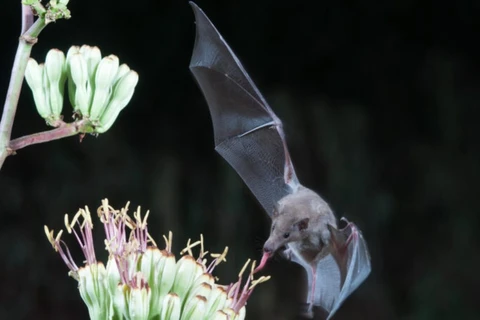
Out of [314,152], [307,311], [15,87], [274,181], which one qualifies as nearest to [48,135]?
[15,87]

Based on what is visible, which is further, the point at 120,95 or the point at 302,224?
the point at 302,224

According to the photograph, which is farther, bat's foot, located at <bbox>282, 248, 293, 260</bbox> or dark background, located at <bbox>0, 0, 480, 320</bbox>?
dark background, located at <bbox>0, 0, 480, 320</bbox>

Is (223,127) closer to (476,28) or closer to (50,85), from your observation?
(50,85)

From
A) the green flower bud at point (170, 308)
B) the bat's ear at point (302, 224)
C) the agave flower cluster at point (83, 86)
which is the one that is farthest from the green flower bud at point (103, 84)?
the bat's ear at point (302, 224)

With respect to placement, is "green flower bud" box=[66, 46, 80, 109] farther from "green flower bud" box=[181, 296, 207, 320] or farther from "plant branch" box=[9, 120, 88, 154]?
"green flower bud" box=[181, 296, 207, 320]

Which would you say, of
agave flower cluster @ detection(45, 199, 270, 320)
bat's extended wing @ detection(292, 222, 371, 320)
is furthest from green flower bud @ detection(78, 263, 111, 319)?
bat's extended wing @ detection(292, 222, 371, 320)

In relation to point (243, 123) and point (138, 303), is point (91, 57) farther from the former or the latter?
point (243, 123)

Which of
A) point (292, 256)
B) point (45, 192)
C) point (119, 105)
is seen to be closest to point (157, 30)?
point (45, 192)
